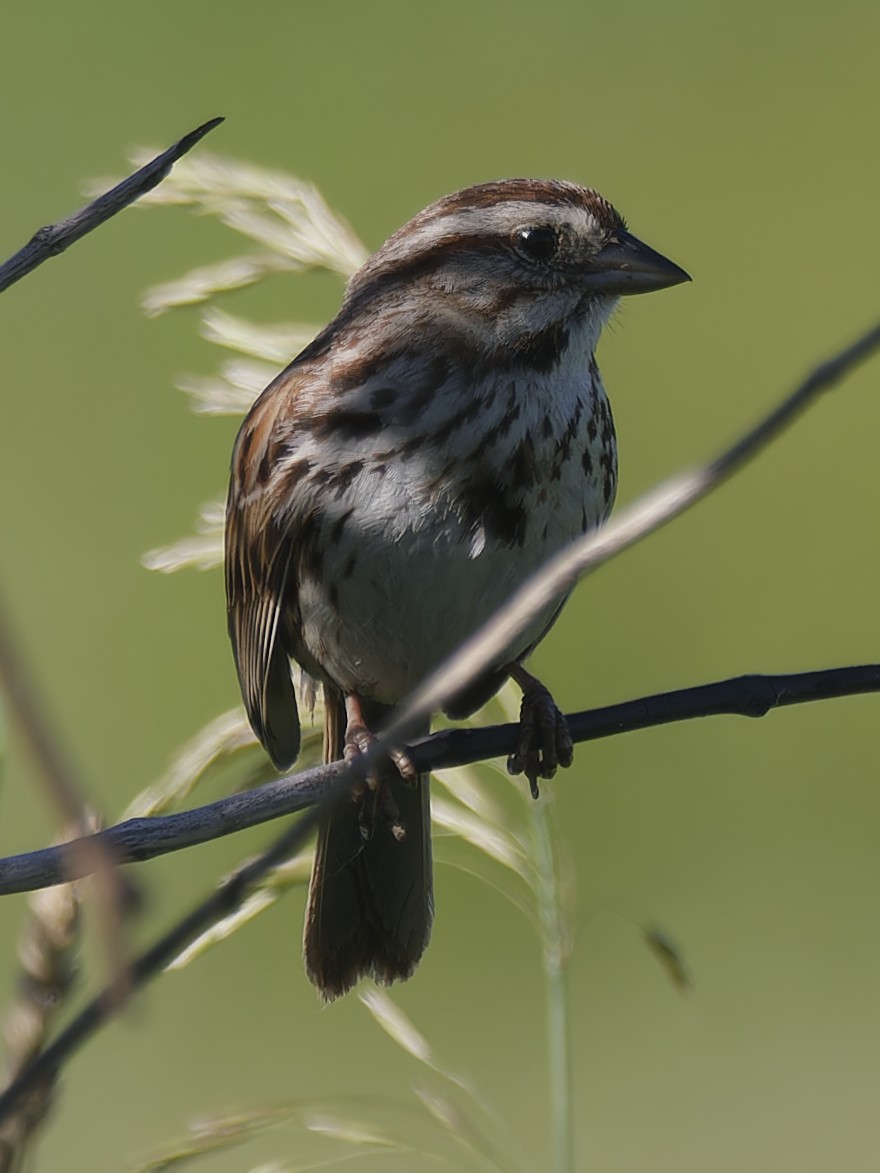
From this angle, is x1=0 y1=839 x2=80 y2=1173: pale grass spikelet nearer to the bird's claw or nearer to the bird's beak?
the bird's claw

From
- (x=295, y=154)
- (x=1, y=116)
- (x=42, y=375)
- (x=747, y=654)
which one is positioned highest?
(x=1, y=116)

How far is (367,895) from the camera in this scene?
2.28 metres

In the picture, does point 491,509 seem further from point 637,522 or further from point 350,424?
point 637,522

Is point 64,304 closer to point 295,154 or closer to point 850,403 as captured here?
point 295,154

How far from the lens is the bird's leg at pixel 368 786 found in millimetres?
2098

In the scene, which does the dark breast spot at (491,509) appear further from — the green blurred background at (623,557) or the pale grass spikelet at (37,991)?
the green blurred background at (623,557)

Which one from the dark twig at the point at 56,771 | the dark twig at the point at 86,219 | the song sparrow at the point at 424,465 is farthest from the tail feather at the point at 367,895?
the dark twig at the point at 56,771

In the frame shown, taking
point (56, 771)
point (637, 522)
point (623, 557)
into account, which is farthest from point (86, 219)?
point (623, 557)

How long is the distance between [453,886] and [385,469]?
107 inches

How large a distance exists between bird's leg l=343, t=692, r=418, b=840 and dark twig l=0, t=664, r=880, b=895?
523mm

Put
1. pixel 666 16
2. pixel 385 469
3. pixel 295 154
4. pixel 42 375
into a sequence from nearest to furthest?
1. pixel 385 469
2. pixel 42 375
3. pixel 295 154
4. pixel 666 16

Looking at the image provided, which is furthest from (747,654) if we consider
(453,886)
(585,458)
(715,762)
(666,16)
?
(666,16)

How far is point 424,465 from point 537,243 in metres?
0.29

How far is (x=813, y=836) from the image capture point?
4.66 metres
